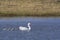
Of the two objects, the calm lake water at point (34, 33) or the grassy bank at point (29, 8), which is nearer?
the calm lake water at point (34, 33)

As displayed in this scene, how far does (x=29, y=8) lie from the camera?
1328 inches

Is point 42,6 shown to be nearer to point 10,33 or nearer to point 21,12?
point 21,12

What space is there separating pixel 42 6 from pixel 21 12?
2122 millimetres

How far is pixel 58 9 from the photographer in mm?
33312

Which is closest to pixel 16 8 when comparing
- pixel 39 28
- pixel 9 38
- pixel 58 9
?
pixel 58 9

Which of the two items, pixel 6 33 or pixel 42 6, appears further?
pixel 42 6

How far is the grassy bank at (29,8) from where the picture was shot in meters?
32.2

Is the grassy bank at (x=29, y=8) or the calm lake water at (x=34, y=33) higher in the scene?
the calm lake water at (x=34, y=33)

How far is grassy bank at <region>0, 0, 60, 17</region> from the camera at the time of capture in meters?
32.2

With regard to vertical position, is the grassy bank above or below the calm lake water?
below

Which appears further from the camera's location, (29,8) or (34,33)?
(29,8)

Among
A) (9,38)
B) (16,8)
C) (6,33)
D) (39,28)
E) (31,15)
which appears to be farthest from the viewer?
(16,8)

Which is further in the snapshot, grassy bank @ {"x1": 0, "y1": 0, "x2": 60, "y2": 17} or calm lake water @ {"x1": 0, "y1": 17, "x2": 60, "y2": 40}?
grassy bank @ {"x1": 0, "y1": 0, "x2": 60, "y2": 17}

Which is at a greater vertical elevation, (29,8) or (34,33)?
(34,33)
